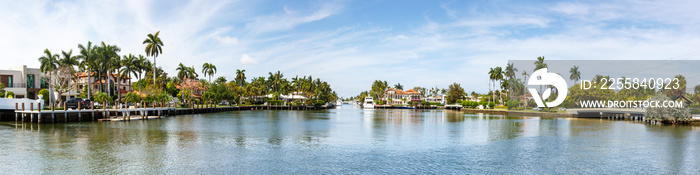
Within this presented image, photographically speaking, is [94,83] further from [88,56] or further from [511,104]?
[511,104]

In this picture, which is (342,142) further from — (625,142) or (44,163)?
(625,142)

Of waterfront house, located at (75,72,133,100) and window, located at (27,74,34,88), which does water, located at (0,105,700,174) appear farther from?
waterfront house, located at (75,72,133,100)

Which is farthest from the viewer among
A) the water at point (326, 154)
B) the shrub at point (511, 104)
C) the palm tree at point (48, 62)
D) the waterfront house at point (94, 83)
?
the shrub at point (511, 104)

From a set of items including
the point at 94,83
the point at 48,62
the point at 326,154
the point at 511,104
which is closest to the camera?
the point at 326,154

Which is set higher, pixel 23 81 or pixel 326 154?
pixel 23 81

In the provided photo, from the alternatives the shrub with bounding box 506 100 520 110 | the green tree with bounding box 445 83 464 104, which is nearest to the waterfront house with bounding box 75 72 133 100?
the shrub with bounding box 506 100 520 110

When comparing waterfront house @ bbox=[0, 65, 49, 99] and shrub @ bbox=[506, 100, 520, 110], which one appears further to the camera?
shrub @ bbox=[506, 100, 520, 110]

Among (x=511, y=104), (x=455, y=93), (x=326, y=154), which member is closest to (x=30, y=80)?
(x=326, y=154)

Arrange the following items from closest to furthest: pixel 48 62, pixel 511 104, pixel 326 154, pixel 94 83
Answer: pixel 326 154 < pixel 48 62 < pixel 94 83 < pixel 511 104

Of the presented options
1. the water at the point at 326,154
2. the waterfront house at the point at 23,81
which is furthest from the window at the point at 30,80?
the water at the point at 326,154

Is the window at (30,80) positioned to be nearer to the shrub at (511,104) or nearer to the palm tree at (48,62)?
the palm tree at (48,62)

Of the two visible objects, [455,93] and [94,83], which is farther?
[455,93]

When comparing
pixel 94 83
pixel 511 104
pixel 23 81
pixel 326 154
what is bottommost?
pixel 326 154

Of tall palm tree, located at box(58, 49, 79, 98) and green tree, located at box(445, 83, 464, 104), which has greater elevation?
tall palm tree, located at box(58, 49, 79, 98)
